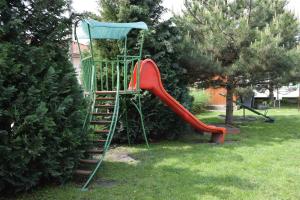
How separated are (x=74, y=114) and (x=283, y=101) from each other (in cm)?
1979

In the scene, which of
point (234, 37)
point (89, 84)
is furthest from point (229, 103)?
point (89, 84)

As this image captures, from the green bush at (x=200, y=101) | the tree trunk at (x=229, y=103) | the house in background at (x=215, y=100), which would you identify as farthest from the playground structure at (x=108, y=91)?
the house in background at (x=215, y=100)

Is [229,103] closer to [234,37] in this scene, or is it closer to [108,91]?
[234,37]

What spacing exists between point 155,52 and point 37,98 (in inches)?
188

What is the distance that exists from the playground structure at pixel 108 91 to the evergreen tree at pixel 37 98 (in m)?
0.51

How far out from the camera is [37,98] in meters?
Result: 4.44

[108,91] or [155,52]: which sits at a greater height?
[155,52]

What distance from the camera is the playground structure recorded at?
5844mm

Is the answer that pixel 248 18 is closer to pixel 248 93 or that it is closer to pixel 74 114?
pixel 248 93

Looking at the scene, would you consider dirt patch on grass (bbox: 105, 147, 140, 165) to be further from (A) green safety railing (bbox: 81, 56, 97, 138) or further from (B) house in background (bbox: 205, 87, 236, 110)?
(B) house in background (bbox: 205, 87, 236, 110)

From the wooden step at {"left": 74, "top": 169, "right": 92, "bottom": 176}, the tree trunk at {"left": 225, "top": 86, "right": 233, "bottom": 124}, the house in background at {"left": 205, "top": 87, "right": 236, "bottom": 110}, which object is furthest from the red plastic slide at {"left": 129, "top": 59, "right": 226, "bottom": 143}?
the house in background at {"left": 205, "top": 87, "right": 236, "bottom": 110}

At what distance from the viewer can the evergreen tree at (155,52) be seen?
28.1 feet

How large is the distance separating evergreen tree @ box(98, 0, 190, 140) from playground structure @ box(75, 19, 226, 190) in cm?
28

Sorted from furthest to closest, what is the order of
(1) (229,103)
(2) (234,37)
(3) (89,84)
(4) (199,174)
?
(1) (229,103), (2) (234,37), (3) (89,84), (4) (199,174)
